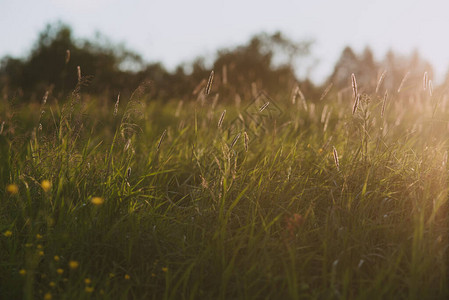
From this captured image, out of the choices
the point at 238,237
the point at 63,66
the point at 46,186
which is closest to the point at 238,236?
the point at 238,237

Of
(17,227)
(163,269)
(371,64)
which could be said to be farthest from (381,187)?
(371,64)

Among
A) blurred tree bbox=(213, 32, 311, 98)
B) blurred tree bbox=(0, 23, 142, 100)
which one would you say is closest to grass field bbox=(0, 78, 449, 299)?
blurred tree bbox=(0, 23, 142, 100)

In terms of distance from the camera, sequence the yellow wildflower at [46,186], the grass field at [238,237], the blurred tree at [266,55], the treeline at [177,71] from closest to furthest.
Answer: the grass field at [238,237]
the yellow wildflower at [46,186]
the treeline at [177,71]
the blurred tree at [266,55]

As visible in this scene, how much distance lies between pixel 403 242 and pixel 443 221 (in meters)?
0.29

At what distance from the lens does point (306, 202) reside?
82.4 inches

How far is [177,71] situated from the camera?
9211 millimetres

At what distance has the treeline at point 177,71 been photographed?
3809 mm

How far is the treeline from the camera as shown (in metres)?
3.81

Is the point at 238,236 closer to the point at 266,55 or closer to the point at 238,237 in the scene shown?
the point at 238,237

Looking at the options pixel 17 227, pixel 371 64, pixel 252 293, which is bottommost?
pixel 252 293

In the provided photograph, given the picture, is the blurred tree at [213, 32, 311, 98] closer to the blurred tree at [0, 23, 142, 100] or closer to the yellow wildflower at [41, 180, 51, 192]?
the blurred tree at [0, 23, 142, 100]

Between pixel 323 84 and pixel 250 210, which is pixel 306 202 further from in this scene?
pixel 323 84

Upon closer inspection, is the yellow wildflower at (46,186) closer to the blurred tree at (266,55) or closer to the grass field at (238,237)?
the grass field at (238,237)

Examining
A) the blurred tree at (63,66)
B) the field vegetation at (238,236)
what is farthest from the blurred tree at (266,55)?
the field vegetation at (238,236)
